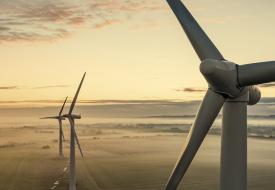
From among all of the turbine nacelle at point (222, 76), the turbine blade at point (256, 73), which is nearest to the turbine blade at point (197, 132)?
the turbine nacelle at point (222, 76)

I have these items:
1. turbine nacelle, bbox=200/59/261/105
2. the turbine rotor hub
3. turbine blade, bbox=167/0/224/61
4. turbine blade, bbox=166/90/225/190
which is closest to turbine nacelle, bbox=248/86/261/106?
turbine nacelle, bbox=200/59/261/105

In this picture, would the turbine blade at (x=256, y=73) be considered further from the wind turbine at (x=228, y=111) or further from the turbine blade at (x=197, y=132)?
the turbine blade at (x=197, y=132)

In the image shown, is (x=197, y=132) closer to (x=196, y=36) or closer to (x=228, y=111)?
(x=228, y=111)

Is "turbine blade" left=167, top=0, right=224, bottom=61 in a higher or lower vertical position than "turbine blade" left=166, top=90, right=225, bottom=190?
higher

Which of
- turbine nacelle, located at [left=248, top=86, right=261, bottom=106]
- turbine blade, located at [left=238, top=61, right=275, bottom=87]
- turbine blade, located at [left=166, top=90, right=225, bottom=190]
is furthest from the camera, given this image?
turbine nacelle, located at [left=248, top=86, right=261, bottom=106]

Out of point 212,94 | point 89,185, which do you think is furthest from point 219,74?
point 89,185

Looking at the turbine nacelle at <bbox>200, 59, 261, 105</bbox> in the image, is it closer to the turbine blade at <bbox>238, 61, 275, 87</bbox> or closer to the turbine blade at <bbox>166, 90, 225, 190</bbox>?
the turbine blade at <bbox>238, 61, 275, 87</bbox>
